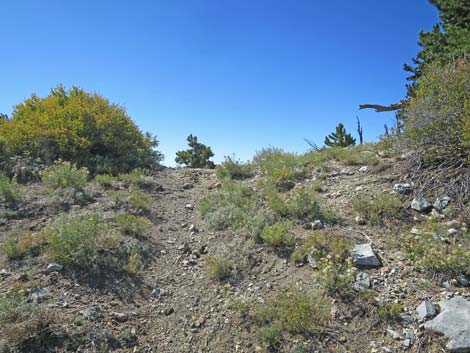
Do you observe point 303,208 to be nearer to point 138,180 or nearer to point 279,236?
point 279,236

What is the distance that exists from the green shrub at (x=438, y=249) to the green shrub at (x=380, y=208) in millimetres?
497

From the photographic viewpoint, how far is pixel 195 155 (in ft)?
44.4

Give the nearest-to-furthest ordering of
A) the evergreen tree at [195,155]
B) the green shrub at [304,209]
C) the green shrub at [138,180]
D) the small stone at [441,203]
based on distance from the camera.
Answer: the small stone at [441,203], the green shrub at [304,209], the green shrub at [138,180], the evergreen tree at [195,155]

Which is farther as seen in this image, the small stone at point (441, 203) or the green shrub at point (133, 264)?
the small stone at point (441, 203)

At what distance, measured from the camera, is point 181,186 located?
27.9 feet

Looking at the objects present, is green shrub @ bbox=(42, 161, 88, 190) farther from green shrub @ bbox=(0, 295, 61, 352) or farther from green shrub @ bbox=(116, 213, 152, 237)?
green shrub @ bbox=(0, 295, 61, 352)

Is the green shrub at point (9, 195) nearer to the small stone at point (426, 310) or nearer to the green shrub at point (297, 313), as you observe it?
the green shrub at point (297, 313)

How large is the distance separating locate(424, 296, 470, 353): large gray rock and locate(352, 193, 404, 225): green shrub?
1743mm

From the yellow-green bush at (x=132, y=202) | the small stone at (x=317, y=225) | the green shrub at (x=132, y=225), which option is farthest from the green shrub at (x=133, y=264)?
the small stone at (x=317, y=225)

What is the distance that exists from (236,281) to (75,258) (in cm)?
234

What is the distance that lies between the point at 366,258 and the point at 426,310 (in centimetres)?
92

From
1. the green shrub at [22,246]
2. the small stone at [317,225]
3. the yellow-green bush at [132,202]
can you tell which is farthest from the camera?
the yellow-green bush at [132,202]

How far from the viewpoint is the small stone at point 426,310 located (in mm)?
2945

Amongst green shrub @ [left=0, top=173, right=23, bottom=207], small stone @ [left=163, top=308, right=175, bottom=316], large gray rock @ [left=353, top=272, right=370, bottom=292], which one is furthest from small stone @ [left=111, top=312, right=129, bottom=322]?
green shrub @ [left=0, top=173, right=23, bottom=207]
